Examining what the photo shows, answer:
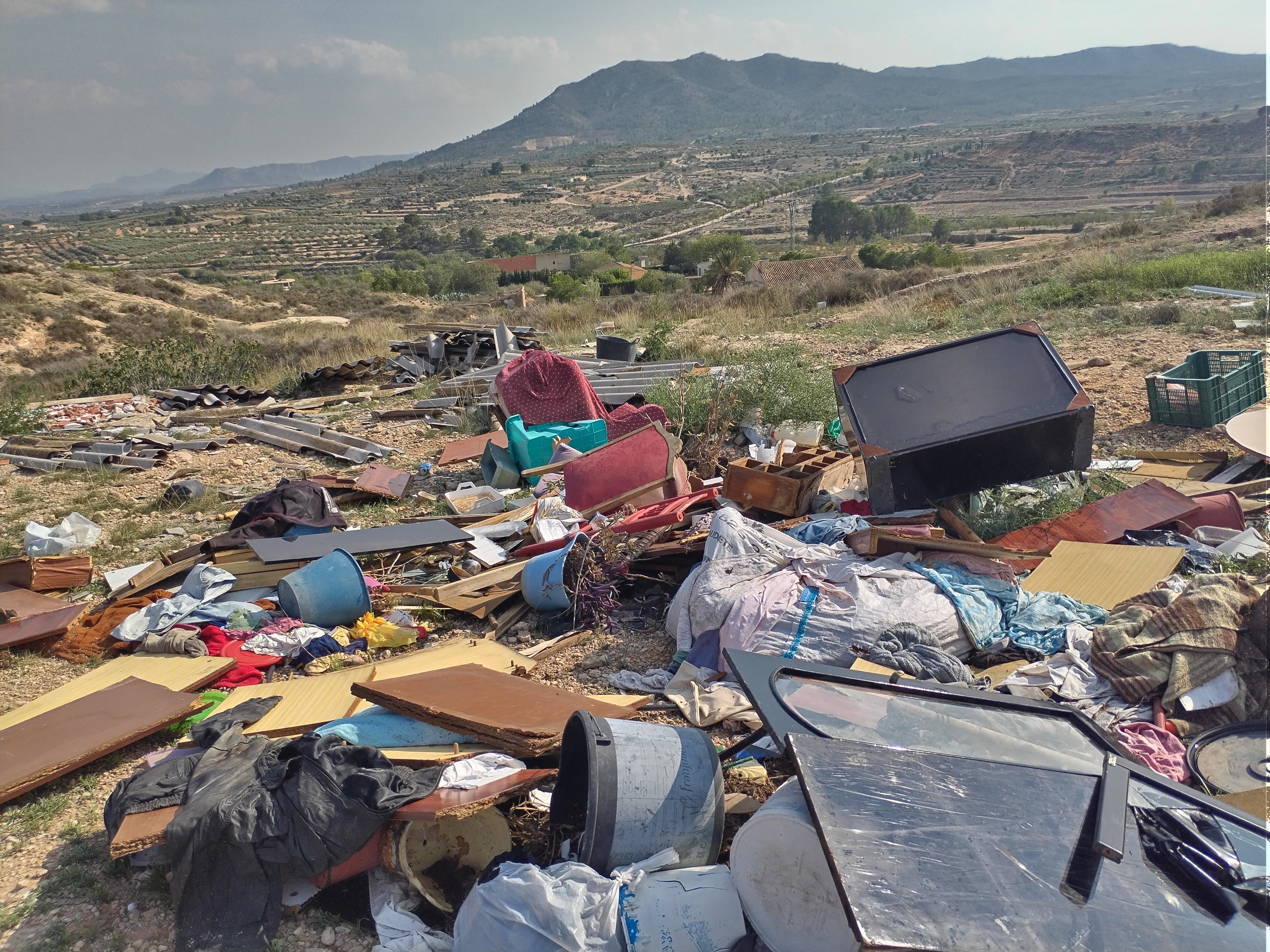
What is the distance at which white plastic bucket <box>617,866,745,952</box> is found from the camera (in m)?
2.36

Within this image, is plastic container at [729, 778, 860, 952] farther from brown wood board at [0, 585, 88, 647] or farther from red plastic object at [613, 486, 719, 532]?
brown wood board at [0, 585, 88, 647]

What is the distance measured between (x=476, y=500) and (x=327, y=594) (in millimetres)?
2242

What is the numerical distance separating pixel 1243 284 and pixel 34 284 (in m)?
34.4

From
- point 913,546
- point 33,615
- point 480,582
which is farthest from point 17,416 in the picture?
point 913,546

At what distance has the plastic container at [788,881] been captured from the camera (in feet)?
6.95

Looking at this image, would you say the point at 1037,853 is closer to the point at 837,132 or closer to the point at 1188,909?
the point at 1188,909

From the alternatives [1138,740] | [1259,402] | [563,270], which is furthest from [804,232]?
[1138,740]

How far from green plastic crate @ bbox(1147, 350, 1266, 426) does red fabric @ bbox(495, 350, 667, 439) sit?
439 centimetres

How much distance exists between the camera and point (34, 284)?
29297 millimetres

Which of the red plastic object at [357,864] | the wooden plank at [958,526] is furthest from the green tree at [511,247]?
the red plastic object at [357,864]

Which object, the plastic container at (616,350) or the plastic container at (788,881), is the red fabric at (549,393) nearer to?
the plastic container at (616,350)

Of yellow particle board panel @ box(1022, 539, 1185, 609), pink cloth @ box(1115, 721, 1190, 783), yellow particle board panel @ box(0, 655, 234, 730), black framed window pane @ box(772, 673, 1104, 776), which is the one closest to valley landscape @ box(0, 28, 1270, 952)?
yellow particle board panel @ box(0, 655, 234, 730)

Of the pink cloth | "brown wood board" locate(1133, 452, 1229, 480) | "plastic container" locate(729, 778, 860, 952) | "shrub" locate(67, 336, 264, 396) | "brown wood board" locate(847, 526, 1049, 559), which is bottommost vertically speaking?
"shrub" locate(67, 336, 264, 396)

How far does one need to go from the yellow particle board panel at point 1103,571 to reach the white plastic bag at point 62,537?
6.98 metres
